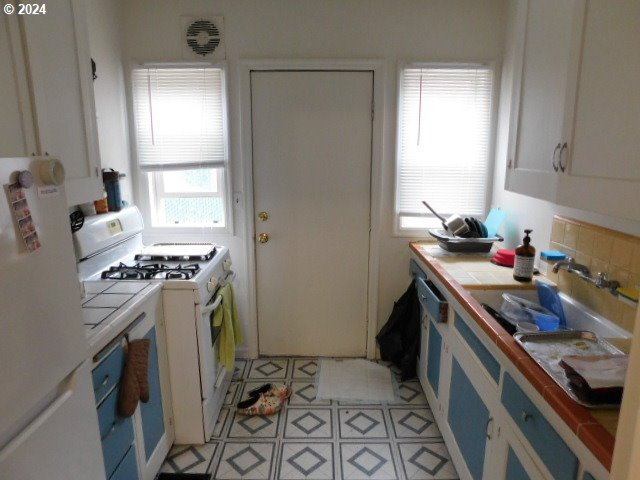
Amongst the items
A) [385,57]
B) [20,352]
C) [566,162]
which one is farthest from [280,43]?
[20,352]

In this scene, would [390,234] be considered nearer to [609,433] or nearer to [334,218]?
[334,218]

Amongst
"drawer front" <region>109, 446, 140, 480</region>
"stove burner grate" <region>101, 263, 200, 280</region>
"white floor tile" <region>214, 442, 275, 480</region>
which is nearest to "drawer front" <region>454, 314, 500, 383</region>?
"white floor tile" <region>214, 442, 275, 480</region>

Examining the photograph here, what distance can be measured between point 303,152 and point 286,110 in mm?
291

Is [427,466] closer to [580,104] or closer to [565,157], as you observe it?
[565,157]

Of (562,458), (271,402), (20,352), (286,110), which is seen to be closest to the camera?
(20,352)

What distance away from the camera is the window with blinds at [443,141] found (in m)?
2.77

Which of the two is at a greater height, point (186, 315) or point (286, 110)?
point (286, 110)

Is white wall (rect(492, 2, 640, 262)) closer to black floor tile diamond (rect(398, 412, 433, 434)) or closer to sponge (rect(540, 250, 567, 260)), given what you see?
sponge (rect(540, 250, 567, 260))

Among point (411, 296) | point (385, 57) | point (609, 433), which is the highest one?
point (385, 57)

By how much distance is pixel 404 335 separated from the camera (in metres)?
2.92

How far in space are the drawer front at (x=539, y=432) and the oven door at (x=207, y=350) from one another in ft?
4.58

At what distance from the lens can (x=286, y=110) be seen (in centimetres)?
281

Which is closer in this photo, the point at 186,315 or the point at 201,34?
the point at 186,315

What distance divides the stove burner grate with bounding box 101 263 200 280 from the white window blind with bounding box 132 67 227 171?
838mm
